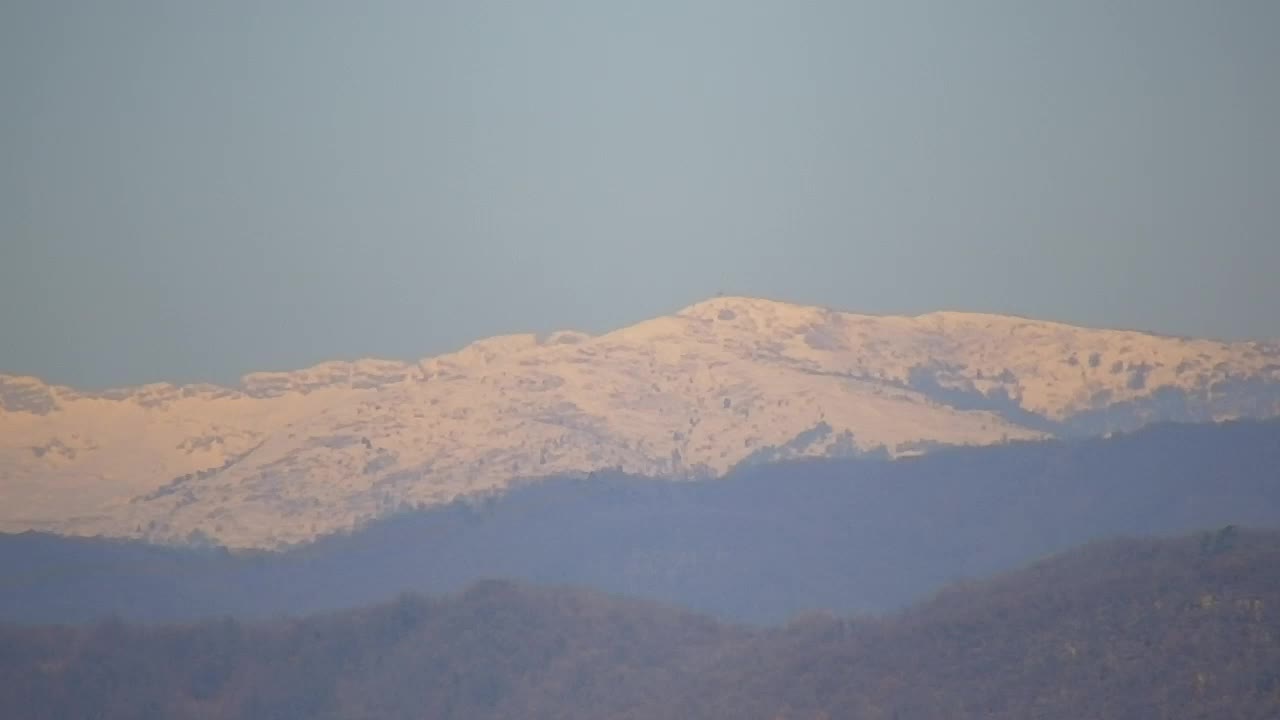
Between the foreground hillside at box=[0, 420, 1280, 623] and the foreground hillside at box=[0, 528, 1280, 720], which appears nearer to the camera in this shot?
the foreground hillside at box=[0, 528, 1280, 720]

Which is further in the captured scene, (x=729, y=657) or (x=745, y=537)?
(x=745, y=537)

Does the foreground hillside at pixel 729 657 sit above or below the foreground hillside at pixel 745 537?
above

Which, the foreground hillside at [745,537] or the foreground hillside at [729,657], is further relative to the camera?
the foreground hillside at [745,537]

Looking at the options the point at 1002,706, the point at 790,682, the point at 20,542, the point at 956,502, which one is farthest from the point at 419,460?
the point at 1002,706

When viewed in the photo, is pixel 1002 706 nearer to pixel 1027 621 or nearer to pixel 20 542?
pixel 1027 621

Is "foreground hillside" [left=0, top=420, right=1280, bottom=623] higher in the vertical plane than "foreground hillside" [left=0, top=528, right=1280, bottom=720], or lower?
lower
